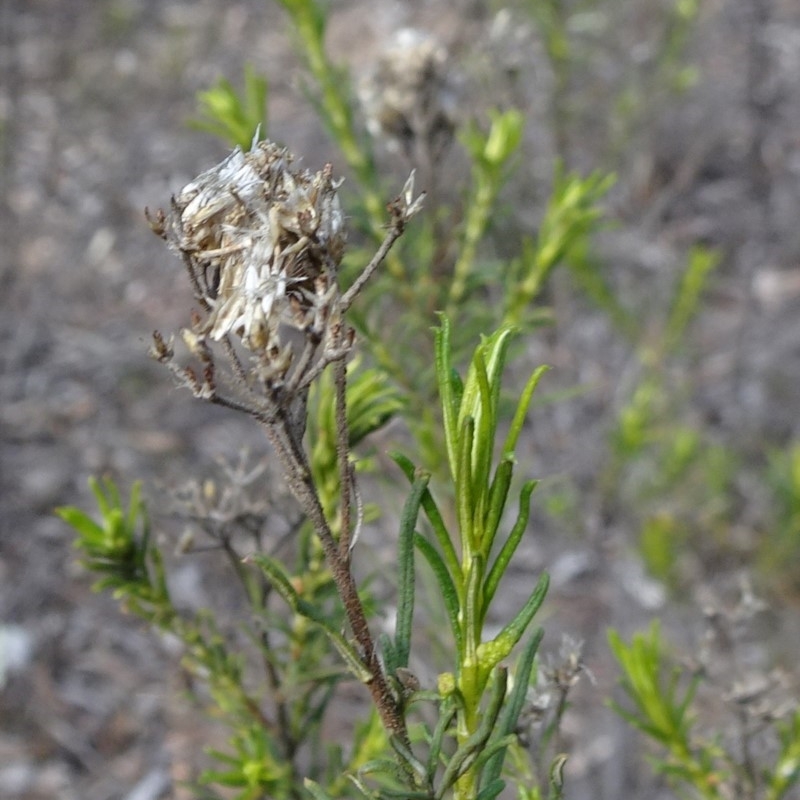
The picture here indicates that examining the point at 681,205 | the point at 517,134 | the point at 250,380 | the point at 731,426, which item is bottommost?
the point at 250,380

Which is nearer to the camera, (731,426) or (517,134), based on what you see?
(517,134)

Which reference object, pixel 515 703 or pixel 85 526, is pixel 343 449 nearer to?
pixel 515 703

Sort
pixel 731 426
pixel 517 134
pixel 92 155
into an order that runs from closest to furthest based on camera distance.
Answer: pixel 517 134 < pixel 731 426 < pixel 92 155

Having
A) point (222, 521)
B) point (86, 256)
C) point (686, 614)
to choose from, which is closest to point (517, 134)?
point (222, 521)

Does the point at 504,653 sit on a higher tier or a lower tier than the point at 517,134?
lower

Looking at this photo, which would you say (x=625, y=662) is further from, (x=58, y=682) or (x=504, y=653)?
(x=58, y=682)

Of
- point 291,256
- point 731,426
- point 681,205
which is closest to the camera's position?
point 291,256

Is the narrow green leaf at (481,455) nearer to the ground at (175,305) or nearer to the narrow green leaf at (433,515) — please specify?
the narrow green leaf at (433,515)
